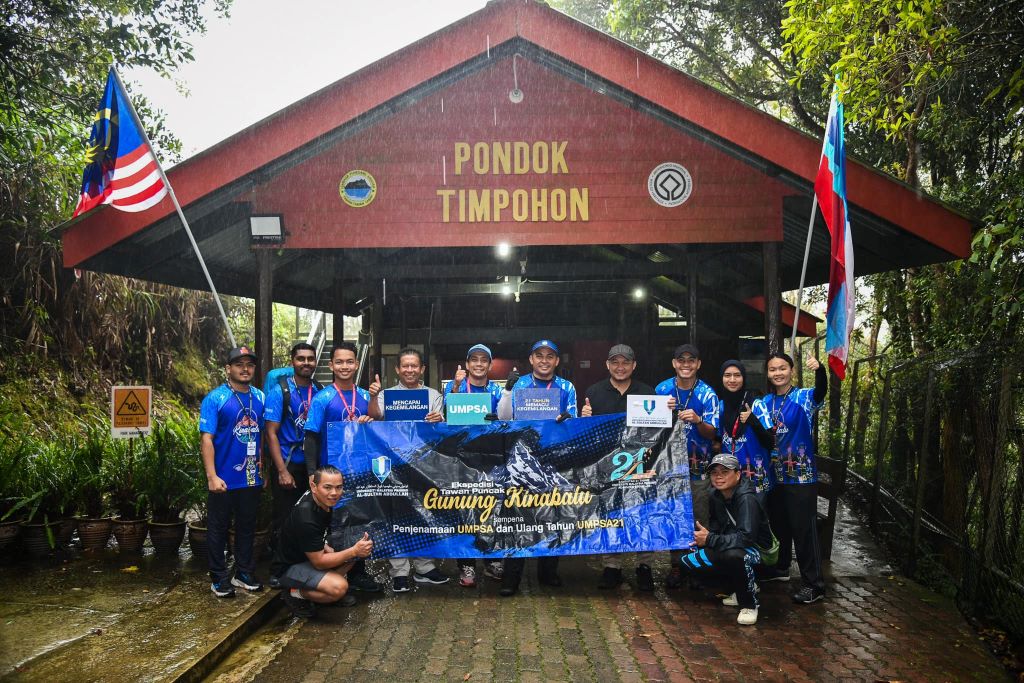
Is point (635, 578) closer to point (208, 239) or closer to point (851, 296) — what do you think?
point (851, 296)

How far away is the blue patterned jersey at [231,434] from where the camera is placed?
5312mm

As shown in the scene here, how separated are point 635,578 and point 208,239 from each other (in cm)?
557

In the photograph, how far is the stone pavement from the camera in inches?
165

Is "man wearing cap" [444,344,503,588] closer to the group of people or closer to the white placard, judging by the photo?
the group of people

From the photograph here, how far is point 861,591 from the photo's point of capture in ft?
19.0

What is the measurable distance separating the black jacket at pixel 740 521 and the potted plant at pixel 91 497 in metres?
4.92

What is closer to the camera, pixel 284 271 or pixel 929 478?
pixel 929 478

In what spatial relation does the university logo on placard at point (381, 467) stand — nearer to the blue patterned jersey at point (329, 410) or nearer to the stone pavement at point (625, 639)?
the blue patterned jersey at point (329, 410)

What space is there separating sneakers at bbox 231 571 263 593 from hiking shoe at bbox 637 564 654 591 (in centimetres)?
271

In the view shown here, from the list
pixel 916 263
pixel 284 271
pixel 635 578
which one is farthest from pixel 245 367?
pixel 916 263

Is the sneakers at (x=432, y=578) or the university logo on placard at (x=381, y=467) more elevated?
the university logo on placard at (x=381, y=467)

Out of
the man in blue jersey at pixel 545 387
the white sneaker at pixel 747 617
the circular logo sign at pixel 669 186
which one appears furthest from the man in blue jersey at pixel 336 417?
the circular logo sign at pixel 669 186

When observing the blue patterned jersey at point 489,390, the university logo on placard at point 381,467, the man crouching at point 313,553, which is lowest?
the man crouching at point 313,553

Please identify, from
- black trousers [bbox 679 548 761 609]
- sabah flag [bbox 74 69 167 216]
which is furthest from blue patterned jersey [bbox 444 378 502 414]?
sabah flag [bbox 74 69 167 216]
